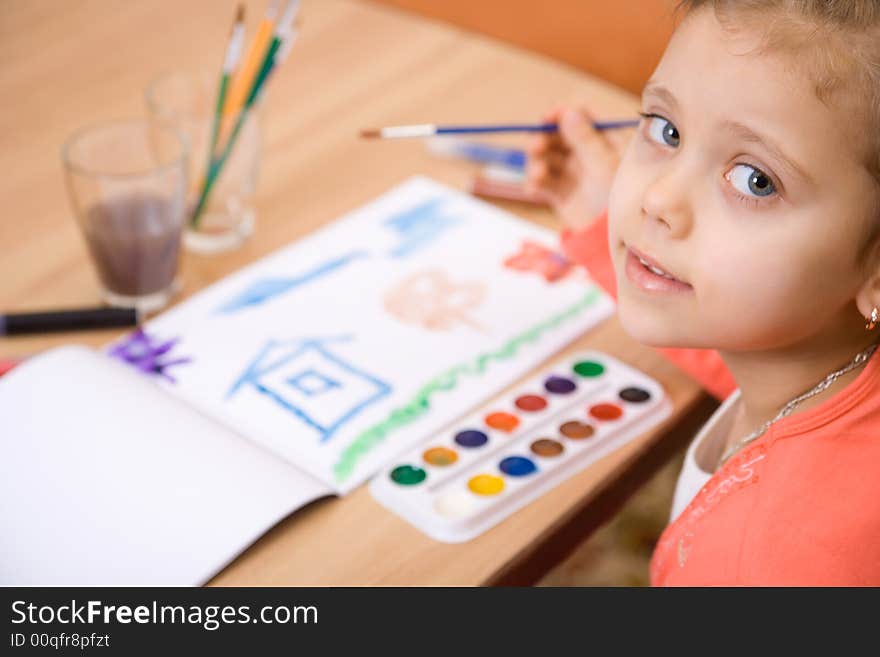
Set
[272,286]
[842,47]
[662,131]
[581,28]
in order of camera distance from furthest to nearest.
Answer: [581,28], [272,286], [662,131], [842,47]

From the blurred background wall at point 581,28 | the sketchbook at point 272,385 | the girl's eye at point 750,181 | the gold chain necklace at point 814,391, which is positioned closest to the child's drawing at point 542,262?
the sketchbook at point 272,385

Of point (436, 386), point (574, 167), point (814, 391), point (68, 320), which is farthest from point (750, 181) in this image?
point (68, 320)

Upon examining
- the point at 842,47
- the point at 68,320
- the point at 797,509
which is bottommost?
the point at 68,320

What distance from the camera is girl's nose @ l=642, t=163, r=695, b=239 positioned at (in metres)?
0.70

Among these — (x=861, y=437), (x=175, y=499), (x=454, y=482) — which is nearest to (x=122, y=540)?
(x=175, y=499)

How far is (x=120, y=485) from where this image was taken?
0.75 m

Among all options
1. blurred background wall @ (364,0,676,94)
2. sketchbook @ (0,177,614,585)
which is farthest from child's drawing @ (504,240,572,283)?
blurred background wall @ (364,0,676,94)

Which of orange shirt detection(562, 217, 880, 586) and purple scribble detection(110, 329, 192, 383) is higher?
orange shirt detection(562, 217, 880, 586)

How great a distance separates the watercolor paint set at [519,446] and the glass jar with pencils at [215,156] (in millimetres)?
334

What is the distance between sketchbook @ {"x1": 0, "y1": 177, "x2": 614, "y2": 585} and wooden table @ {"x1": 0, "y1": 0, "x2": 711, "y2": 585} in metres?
0.03

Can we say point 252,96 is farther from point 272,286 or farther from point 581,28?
point 581,28

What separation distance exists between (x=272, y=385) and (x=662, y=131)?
0.35 meters

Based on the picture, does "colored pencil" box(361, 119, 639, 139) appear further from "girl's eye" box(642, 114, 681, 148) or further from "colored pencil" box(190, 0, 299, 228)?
"girl's eye" box(642, 114, 681, 148)
